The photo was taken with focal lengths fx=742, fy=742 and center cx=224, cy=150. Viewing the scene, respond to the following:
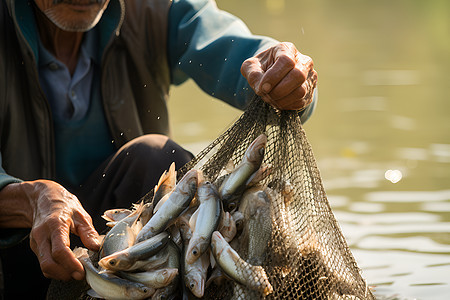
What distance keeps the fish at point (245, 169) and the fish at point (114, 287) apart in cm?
48

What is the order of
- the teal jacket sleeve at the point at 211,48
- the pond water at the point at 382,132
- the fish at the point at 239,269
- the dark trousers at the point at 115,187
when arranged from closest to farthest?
the fish at the point at 239,269, the dark trousers at the point at 115,187, the teal jacket sleeve at the point at 211,48, the pond water at the point at 382,132

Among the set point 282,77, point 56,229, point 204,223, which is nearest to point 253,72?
point 282,77

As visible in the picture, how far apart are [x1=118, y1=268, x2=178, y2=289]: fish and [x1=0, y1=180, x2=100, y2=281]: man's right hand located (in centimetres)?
19

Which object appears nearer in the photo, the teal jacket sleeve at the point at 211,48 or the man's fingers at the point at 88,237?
the man's fingers at the point at 88,237

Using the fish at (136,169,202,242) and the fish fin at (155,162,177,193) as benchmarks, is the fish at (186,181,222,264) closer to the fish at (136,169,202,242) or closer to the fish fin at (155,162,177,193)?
the fish at (136,169,202,242)

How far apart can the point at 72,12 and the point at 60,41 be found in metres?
0.27

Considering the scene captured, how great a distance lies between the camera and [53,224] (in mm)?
2705

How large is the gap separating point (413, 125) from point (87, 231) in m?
5.35

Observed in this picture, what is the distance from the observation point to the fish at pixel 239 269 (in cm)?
254

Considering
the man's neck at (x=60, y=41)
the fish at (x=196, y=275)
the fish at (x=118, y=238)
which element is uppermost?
the man's neck at (x=60, y=41)

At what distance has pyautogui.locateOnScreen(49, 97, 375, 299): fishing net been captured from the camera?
2723 millimetres

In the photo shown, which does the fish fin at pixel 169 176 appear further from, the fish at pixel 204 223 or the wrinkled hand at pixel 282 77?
the wrinkled hand at pixel 282 77

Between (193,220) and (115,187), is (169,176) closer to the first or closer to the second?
(193,220)

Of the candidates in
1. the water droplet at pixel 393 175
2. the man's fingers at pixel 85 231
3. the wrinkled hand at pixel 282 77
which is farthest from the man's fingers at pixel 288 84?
the water droplet at pixel 393 175
